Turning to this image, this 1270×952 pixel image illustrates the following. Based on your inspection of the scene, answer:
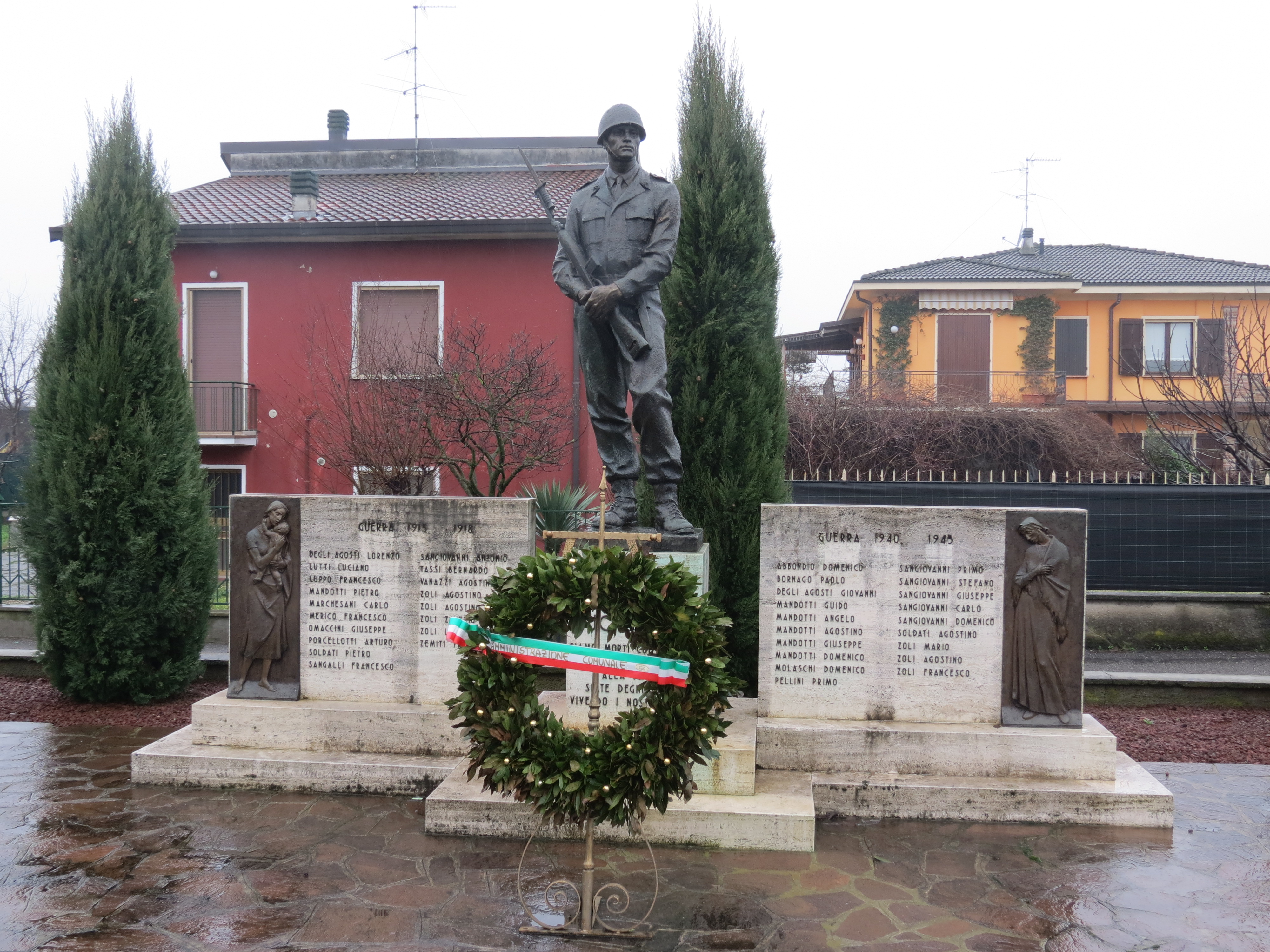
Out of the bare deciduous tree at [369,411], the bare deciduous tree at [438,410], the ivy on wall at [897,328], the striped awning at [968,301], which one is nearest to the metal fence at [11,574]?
the bare deciduous tree at [369,411]

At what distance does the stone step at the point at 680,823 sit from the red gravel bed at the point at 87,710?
3.12 m

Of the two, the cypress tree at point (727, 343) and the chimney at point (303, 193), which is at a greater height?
the chimney at point (303, 193)

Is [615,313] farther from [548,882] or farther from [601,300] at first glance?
[548,882]

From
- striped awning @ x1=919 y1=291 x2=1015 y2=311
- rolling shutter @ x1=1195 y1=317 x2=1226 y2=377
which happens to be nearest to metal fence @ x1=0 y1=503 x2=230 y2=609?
rolling shutter @ x1=1195 y1=317 x2=1226 y2=377

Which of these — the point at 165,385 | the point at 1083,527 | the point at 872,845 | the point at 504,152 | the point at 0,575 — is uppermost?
the point at 504,152

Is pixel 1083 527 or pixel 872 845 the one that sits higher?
pixel 1083 527

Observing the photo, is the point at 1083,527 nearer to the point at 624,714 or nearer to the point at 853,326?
the point at 624,714

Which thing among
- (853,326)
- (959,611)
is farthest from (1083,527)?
(853,326)

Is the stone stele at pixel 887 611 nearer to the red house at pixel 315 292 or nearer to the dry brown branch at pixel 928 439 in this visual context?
the dry brown branch at pixel 928 439

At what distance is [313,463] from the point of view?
16.4m

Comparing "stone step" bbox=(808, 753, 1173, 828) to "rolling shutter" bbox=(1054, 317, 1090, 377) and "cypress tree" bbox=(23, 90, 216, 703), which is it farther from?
"rolling shutter" bbox=(1054, 317, 1090, 377)

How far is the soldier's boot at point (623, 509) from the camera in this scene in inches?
218

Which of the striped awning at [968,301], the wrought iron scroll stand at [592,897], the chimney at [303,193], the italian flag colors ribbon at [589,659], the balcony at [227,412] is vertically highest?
the chimney at [303,193]

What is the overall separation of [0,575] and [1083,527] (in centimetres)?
1002
